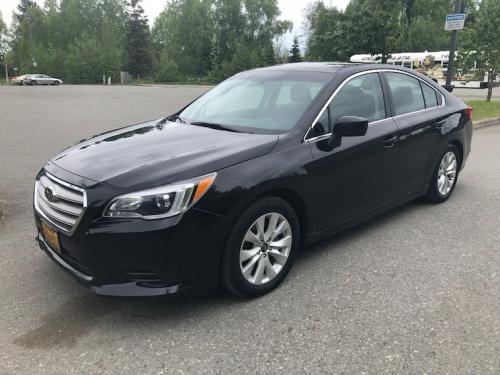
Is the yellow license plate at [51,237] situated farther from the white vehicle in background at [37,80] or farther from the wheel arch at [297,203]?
the white vehicle in background at [37,80]

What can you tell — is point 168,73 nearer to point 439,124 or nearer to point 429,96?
point 429,96

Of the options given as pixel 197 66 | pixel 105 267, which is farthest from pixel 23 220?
pixel 197 66

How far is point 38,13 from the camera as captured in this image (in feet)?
264

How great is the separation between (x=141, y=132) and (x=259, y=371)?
225cm

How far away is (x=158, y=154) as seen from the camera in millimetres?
3328

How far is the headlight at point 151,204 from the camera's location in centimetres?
289

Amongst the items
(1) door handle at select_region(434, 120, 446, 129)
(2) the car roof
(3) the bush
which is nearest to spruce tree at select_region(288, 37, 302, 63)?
(3) the bush

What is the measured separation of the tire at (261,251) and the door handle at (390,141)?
4.32 ft

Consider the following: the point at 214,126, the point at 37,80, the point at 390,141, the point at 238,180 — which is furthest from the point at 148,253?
the point at 37,80

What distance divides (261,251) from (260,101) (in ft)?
4.86

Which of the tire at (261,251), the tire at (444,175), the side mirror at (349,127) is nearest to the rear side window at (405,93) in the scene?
the tire at (444,175)

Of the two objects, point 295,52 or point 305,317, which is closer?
point 305,317

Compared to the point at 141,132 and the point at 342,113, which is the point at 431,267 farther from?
the point at 141,132

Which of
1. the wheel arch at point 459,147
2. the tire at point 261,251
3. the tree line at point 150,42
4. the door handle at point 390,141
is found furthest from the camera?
the tree line at point 150,42
